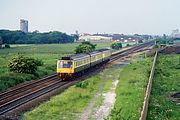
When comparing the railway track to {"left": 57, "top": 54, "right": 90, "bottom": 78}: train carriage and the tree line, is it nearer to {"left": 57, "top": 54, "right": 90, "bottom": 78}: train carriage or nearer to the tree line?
{"left": 57, "top": 54, "right": 90, "bottom": 78}: train carriage

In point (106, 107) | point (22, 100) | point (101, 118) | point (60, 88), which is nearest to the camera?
point (101, 118)

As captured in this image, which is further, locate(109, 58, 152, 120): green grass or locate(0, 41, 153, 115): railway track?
locate(0, 41, 153, 115): railway track

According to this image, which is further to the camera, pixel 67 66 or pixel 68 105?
pixel 67 66

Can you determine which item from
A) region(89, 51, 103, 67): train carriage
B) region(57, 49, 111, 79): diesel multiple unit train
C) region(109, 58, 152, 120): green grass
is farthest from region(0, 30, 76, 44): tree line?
region(109, 58, 152, 120): green grass

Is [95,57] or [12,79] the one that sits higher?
[95,57]

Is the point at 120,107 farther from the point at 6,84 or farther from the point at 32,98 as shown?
the point at 6,84

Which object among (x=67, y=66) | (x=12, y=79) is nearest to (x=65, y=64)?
(x=67, y=66)

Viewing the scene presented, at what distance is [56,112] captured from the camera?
818 inches

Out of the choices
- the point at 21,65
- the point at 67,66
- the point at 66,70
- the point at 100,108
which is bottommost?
the point at 100,108

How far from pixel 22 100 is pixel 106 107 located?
272 inches

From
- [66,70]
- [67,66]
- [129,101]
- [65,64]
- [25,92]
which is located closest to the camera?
[129,101]

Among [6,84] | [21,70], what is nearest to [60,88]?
[6,84]

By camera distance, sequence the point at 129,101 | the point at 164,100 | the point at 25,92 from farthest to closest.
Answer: the point at 25,92, the point at 164,100, the point at 129,101

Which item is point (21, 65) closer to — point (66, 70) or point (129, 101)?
point (66, 70)
